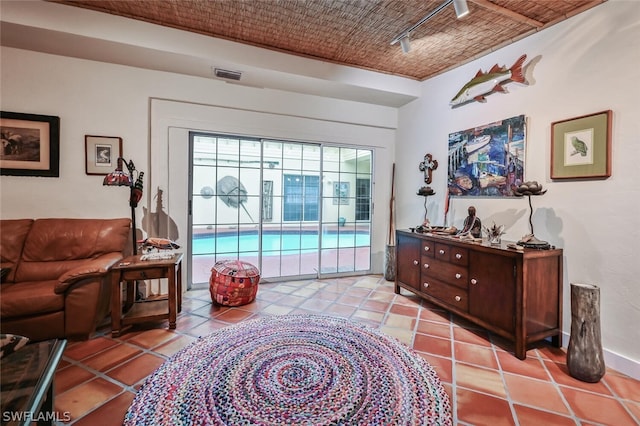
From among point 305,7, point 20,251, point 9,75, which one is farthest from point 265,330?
point 9,75

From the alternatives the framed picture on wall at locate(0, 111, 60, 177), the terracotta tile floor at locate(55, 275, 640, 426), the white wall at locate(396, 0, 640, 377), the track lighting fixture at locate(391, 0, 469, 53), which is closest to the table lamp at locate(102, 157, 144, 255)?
the framed picture on wall at locate(0, 111, 60, 177)

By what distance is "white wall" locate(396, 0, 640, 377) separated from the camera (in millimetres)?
1945

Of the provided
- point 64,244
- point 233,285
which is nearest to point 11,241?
point 64,244

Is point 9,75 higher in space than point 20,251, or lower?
higher

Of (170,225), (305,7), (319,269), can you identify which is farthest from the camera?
(319,269)

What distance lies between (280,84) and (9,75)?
2.69m

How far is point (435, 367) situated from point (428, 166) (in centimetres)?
252

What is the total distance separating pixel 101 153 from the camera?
298cm

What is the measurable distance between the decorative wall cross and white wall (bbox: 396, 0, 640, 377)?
0.79 m

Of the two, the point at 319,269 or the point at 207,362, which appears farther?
the point at 319,269

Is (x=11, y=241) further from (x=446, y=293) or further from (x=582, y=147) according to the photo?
(x=582, y=147)

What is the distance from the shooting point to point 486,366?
201cm

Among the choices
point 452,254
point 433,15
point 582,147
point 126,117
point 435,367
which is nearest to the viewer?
point 435,367

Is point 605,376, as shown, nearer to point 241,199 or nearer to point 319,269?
point 319,269
